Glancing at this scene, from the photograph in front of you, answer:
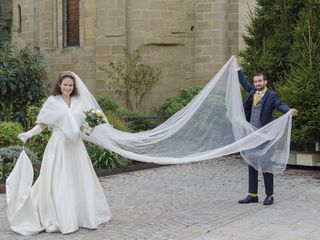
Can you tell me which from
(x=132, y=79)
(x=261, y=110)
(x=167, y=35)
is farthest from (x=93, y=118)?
(x=167, y=35)

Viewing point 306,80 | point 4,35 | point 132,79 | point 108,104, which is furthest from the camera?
point 4,35

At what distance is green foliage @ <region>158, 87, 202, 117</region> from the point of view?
52.4ft

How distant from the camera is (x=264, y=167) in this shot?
27.5 feet

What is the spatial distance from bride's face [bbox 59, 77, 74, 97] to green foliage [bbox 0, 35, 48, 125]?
299 inches

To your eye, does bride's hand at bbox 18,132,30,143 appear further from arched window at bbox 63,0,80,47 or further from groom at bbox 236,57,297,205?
arched window at bbox 63,0,80,47

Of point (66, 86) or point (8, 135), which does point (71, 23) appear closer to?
point (8, 135)

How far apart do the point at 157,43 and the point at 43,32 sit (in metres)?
4.63

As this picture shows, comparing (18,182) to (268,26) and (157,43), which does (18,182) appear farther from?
(157,43)

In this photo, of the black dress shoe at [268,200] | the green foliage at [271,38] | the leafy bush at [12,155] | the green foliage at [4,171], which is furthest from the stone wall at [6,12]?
the black dress shoe at [268,200]

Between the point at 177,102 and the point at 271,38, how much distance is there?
4188 millimetres

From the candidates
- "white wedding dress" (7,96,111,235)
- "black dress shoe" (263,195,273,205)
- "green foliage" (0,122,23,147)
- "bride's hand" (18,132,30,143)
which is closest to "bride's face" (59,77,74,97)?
"white wedding dress" (7,96,111,235)

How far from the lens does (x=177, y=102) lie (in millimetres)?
16250

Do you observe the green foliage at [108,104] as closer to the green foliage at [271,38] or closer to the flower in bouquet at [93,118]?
the green foliage at [271,38]

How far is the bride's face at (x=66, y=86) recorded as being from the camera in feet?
23.4
